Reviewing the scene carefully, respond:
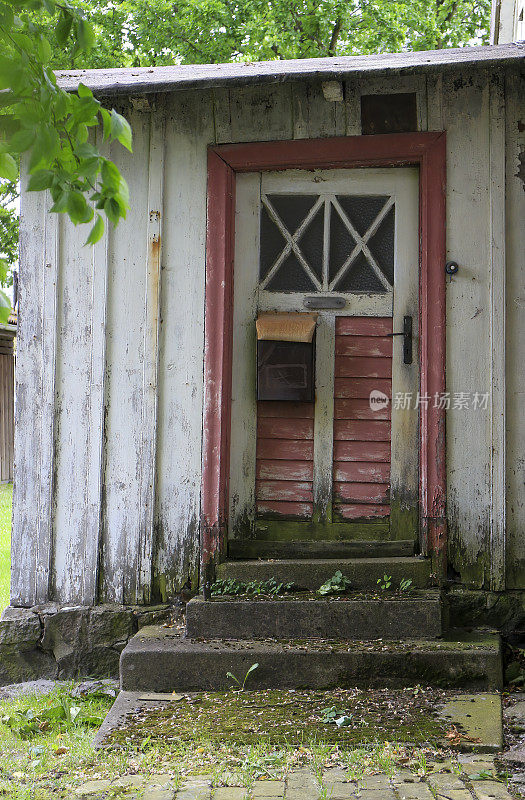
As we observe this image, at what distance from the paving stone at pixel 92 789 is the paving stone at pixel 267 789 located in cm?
58

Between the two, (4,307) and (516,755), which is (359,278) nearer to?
(516,755)

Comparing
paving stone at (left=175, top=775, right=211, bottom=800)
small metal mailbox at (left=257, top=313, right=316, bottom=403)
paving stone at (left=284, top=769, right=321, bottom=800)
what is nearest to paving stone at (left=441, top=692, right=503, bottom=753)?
paving stone at (left=284, top=769, right=321, bottom=800)

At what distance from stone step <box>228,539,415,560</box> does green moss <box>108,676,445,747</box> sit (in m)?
0.92

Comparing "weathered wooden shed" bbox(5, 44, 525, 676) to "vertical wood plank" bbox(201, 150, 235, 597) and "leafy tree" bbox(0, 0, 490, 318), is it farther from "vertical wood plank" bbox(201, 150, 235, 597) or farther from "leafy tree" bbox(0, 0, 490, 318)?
"leafy tree" bbox(0, 0, 490, 318)

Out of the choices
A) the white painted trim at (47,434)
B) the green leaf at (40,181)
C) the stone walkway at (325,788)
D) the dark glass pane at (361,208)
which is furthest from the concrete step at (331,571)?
the green leaf at (40,181)

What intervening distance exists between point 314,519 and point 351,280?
4.81ft

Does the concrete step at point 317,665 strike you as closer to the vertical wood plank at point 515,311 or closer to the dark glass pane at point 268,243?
the vertical wood plank at point 515,311

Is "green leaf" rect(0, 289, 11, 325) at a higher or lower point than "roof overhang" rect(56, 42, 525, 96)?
lower

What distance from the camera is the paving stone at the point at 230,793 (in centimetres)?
292

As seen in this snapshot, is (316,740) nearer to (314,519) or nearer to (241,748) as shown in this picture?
(241,748)

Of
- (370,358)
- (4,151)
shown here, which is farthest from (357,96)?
(4,151)

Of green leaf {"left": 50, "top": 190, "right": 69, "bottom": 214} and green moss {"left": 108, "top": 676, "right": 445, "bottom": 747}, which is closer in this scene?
green leaf {"left": 50, "top": 190, "right": 69, "bottom": 214}

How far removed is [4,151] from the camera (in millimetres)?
1784

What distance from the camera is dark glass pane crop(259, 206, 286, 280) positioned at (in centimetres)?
481
